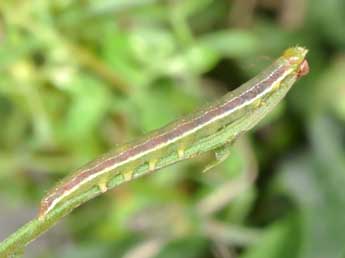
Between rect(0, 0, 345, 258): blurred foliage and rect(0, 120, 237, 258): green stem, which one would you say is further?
rect(0, 0, 345, 258): blurred foliage

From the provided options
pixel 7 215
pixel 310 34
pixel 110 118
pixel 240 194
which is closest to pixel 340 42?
pixel 310 34

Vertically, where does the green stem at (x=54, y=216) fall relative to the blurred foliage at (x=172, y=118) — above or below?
below

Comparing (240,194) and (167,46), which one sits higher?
(167,46)

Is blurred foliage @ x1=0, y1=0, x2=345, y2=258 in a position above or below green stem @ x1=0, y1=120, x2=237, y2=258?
above

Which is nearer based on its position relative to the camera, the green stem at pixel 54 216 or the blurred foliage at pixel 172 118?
the green stem at pixel 54 216

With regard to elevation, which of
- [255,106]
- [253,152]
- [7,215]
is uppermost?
[7,215]

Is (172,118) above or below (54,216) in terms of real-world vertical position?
above

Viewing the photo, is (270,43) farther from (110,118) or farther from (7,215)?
(7,215)

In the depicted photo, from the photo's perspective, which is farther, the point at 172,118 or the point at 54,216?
the point at 172,118
